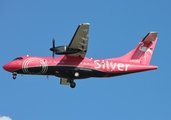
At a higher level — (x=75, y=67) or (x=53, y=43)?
(x=53, y=43)

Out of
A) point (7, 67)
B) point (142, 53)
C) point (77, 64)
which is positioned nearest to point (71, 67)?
point (77, 64)

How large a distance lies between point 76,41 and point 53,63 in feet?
8.86

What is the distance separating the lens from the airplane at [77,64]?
28.7 metres

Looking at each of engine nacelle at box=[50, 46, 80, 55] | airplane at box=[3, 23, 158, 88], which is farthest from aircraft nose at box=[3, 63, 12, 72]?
engine nacelle at box=[50, 46, 80, 55]

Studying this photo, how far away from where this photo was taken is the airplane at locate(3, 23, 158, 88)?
94.1 feet

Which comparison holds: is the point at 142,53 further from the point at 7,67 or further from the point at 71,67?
the point at 7,67

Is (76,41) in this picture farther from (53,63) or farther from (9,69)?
(9,69)

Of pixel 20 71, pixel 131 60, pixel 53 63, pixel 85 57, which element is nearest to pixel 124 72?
pixel 131 60

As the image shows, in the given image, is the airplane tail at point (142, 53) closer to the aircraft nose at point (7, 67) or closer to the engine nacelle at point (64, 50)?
the engine nacelle at point (64, 50)

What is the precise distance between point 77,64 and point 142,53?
6.15 meters

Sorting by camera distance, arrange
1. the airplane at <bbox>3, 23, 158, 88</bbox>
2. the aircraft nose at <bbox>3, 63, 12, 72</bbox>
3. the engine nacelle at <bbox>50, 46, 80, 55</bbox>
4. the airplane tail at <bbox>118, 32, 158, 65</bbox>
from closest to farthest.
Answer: the engine nacelle at <bbox>50, 46, 80, 55</bbox>, the airplane at <bbox>3, 23, 158, 88</bbox>, the aircraft nose at <bbox>3, 63, 12, 72</bbox>, the airplane tail at <bbox>118, 32, 158, 65</bbox>

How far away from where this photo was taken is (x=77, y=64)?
1161 inches

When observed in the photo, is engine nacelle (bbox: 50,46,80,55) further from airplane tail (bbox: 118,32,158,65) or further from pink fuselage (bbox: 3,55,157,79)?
airplane tail (bbox: 118,32,158,65)

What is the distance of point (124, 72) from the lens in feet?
98.9
